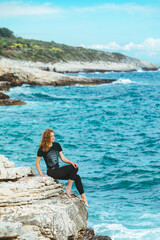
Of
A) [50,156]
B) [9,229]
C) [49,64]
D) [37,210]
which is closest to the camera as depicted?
[9,229]

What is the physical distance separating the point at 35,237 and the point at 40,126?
1634 centimetres

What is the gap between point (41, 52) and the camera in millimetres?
103938

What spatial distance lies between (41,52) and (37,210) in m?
102

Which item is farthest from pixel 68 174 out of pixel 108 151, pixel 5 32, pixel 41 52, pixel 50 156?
pixel 5 32

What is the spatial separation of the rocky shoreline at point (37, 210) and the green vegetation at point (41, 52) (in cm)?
8179

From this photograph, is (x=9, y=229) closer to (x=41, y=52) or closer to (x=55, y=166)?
(x=55, y=166)

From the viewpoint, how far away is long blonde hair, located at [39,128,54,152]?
6.97m

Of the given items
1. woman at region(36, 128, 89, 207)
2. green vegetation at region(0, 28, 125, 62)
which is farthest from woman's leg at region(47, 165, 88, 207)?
green vegetation at region(0, 28, 125, 62)

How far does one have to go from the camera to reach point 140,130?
20453 mm

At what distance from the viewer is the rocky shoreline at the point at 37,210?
552cm

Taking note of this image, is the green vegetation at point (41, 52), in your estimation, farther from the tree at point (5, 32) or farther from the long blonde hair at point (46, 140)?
the long blonde hair at point (46, 140)

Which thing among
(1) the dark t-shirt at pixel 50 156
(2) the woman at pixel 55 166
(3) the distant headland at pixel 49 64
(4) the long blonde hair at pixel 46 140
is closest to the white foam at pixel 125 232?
(2) the woman at pixel 55 166

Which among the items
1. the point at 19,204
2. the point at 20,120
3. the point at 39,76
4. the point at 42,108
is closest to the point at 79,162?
the point at 19,204

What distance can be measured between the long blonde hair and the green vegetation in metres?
81.3
